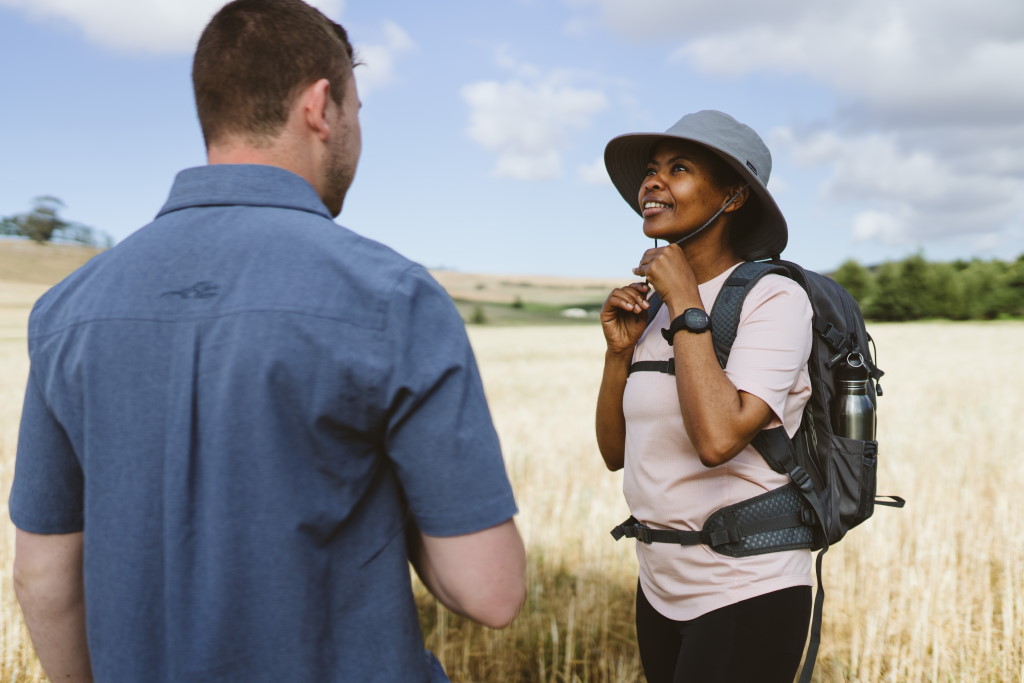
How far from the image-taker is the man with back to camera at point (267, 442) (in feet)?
4.20

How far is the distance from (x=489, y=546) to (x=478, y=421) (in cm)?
25

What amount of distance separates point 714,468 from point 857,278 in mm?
87235

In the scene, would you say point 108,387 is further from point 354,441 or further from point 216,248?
point 354,441

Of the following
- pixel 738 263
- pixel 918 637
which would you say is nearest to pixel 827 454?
pixel 738 263

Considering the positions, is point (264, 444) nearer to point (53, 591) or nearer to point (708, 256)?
point (53, 591)

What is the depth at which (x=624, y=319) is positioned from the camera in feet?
8.21

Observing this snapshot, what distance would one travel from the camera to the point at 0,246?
244ft

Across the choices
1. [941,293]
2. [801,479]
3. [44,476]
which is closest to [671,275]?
[801,479]

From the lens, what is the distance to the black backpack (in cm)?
218

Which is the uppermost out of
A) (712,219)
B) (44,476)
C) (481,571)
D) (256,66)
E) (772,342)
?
(256,66)

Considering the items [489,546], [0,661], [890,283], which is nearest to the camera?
[489,546]

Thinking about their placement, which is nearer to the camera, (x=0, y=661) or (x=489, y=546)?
(x=489, y=546)

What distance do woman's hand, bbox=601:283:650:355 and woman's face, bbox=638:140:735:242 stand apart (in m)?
0.22

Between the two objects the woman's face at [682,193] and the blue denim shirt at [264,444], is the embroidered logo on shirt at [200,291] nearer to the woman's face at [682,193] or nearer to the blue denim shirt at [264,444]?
the blue denim shirt at [264,444]
